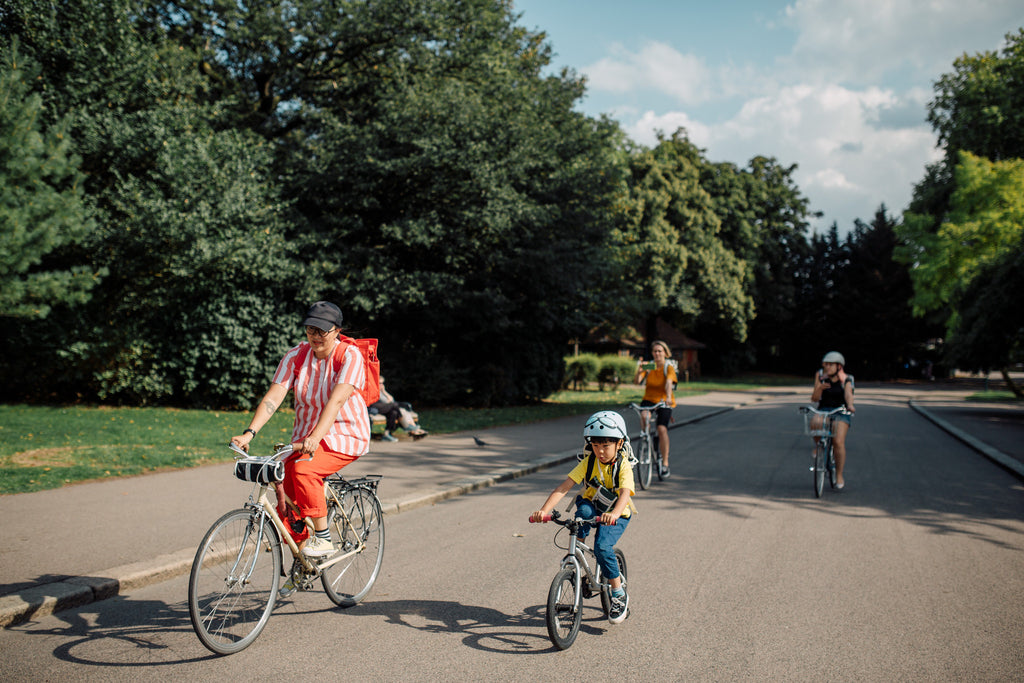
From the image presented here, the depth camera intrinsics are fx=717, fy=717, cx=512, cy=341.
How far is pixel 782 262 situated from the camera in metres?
58.6

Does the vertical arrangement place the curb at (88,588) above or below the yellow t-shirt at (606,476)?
below

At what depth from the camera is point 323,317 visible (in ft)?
14.4

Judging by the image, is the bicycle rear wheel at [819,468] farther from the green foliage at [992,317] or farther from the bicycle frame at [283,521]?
the green foliage at [992,317]

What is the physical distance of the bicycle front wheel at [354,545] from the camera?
4.78 m

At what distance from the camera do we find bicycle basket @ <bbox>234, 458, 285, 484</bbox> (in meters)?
3.99

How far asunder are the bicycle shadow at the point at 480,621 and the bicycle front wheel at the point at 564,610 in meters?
0.11

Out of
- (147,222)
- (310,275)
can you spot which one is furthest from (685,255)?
(147,222)

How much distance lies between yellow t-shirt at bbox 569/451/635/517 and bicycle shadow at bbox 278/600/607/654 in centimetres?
86

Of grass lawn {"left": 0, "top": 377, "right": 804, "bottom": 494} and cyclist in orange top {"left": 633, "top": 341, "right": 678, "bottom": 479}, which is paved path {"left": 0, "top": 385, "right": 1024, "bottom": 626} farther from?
cyclist in orange top {"left": 633, "top": 341, "right": 678, "bottom": 479}

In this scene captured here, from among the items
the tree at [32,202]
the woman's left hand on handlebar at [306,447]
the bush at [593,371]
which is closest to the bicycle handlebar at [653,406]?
the woman's left hand on handlebar at [306,447]

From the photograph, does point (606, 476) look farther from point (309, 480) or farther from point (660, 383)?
point (660, 383)

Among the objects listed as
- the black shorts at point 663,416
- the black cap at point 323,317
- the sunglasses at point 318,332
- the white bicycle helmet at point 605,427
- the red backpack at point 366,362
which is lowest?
the black shorts at point 663,416

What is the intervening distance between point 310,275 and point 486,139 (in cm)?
586

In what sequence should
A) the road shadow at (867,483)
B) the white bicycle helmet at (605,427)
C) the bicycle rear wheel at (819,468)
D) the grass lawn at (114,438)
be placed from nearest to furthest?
the white bicycle helmet at (605,427) < the road shadow at (867,483) < the grass lawn at (114,438) < the bicycle rear wheel at (819,468)
